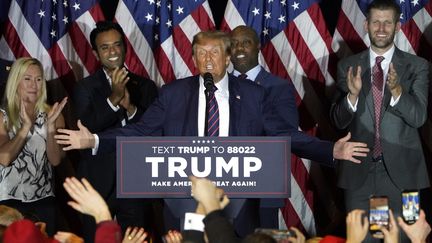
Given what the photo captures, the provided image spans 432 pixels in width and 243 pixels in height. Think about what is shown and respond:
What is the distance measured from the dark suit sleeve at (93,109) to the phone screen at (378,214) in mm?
2437

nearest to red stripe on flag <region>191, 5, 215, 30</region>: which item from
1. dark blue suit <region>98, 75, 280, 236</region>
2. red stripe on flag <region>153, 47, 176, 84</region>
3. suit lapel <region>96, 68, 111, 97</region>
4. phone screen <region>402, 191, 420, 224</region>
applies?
red stripe on flag <region>153, 47, 176, 84</region>

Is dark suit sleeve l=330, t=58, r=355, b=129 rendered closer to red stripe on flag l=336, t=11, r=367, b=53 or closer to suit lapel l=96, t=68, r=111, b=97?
red stripe on flag l=336, t=11, r=367, b=53

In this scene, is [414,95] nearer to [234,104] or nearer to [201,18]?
[234,104]

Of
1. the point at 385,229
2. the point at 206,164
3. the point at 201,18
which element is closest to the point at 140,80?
the point at 201,18

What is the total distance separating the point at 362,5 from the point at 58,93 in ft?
7.73

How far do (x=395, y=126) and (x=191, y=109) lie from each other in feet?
5.45

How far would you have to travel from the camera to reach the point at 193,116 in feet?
19.0

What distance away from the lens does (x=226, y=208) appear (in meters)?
5.21

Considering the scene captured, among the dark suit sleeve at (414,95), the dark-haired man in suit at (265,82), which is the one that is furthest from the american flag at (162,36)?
the dark suit sleeve at (414,95)

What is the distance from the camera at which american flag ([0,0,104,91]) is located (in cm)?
812

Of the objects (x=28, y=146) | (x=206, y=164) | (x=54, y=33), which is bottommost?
(x=206, y=164)

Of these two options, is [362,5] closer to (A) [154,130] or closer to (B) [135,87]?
(B) [135,87]

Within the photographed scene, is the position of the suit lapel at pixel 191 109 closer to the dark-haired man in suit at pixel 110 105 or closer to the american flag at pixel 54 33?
the dark-haired man in suit at pixel 110 105

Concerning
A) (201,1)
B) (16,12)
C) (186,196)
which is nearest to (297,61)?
(201,1)
